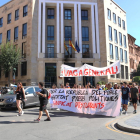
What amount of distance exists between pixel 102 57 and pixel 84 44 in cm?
436

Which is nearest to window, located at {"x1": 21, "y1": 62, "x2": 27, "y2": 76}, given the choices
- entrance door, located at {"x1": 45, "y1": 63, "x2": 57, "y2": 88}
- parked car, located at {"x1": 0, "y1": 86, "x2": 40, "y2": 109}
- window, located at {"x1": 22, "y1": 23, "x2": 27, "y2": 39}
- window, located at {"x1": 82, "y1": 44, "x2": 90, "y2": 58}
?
entrance door, located at {"x1": 45, "y1": 63, "x2": 57, "y2": 88}

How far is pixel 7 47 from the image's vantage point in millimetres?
26922

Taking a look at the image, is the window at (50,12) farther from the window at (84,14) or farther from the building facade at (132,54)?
the building facade at (132,54)

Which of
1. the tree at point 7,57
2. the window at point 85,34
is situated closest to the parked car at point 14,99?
the tree at point 7,57

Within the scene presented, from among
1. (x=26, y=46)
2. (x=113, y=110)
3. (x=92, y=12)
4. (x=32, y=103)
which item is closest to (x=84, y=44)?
(x=92, y=12)

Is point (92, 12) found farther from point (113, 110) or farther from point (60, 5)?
point (113, 110)

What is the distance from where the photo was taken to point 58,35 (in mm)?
30406

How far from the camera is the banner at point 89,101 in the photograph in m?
8.41

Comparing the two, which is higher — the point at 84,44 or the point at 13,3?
the point at 13,3

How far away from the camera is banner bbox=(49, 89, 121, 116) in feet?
27.6

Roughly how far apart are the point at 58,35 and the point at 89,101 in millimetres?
23129

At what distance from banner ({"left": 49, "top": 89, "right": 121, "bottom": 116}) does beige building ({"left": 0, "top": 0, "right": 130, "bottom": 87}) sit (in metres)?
18.2

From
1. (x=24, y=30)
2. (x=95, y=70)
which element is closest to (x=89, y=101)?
(x=95, y=70)

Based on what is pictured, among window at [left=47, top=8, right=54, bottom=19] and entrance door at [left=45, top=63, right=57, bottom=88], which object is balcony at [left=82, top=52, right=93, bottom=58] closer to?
entrance door at [left=45, top=63, right=57, bottom=88]
